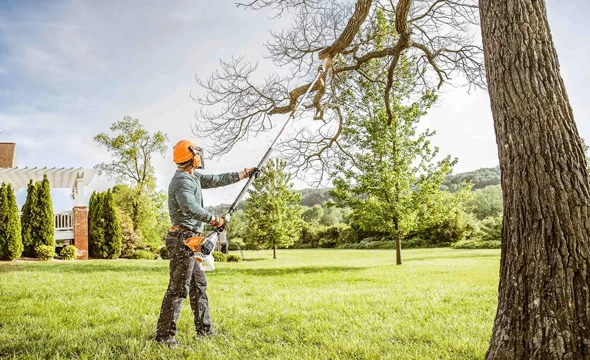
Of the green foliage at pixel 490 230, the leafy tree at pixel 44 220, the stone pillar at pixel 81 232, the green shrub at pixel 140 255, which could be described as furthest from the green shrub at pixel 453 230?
the leafy tree at pixel 44 220

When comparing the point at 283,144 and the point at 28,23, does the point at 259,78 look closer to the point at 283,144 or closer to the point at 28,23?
the point at 283,144

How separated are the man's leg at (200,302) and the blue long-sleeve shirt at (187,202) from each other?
0.43 metres

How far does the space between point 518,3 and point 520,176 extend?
1095 mm

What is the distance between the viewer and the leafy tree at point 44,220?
15859 millimetres

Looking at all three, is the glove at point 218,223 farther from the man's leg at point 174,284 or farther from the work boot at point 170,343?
the work boot at point 170,343

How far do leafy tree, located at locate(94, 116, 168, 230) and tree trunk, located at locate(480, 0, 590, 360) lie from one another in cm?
2335

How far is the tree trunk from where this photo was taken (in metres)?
2.48

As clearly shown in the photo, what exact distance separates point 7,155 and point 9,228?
28.8ft

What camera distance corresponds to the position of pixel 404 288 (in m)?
7.76

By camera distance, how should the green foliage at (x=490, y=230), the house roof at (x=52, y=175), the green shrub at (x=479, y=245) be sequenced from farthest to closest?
the green foliage at (x=490, y=230) → the green shrub at (x=479, y=245) → the house roof at (x=52, y=175)

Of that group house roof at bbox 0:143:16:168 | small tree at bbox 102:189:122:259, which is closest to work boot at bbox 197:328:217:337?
small tree at bbox 102:189:122:259

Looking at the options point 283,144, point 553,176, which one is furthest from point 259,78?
point 553,176

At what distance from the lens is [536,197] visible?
2566mm

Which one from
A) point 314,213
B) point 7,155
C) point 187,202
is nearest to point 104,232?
point 7,155
